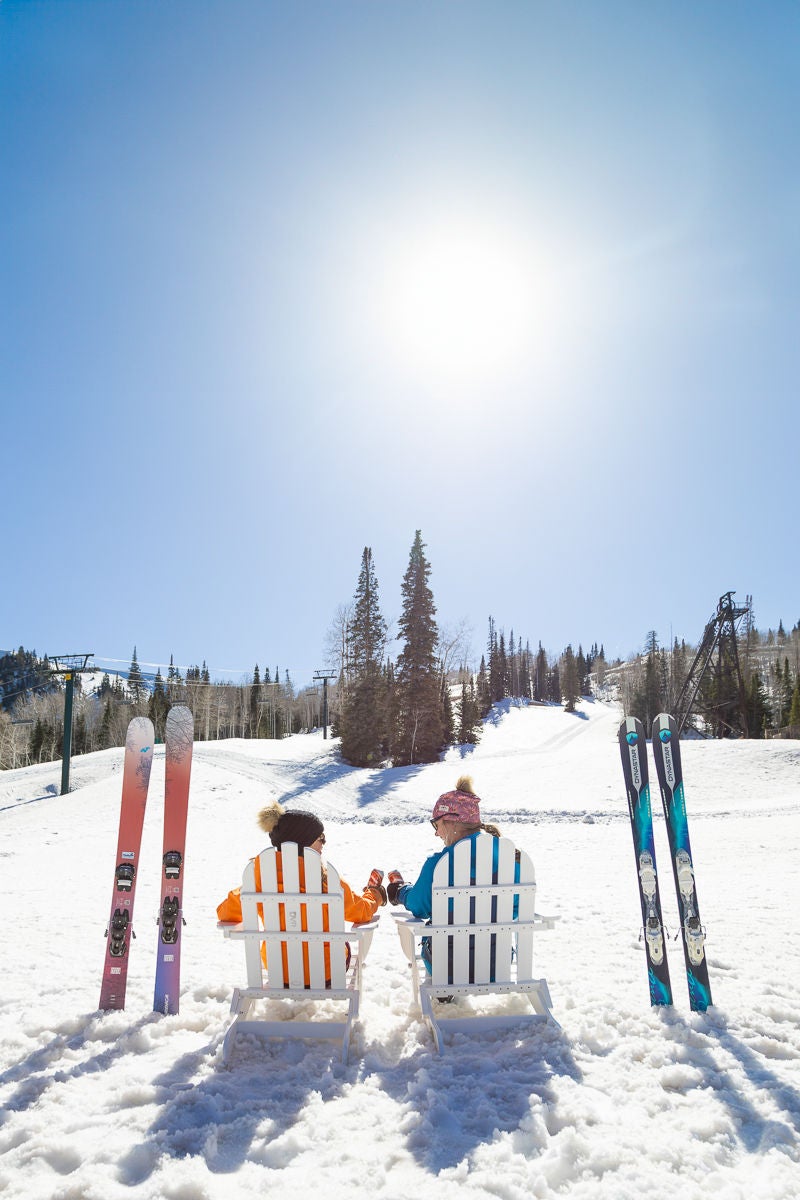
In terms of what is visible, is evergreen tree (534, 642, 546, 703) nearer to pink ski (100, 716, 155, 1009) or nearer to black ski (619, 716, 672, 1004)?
black ski (619, 716, 672, 1004)

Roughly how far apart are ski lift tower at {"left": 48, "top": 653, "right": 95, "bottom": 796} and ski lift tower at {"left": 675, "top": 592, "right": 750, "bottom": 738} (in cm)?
2587

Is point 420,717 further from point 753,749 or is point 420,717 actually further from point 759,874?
point 759,874

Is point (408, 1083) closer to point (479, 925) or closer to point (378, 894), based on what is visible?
point (479, 925)

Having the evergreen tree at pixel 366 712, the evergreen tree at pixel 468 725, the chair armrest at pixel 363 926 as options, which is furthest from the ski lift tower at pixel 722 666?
the chair armrest at pixel 363 926

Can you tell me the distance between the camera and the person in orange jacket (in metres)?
4.00

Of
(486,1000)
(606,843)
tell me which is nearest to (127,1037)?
(486,1000)

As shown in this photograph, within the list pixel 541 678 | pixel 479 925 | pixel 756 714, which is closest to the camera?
pixel 479 925

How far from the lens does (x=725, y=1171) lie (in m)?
2.46

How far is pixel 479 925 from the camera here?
13.0 feet

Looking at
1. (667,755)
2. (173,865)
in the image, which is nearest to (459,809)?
(667,755)

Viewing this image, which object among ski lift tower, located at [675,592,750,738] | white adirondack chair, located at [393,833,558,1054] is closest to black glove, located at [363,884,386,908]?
white adirondack chair, located at [393,833,558,1054]

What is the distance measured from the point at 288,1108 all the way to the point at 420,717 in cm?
2716

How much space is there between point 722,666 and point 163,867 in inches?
1346

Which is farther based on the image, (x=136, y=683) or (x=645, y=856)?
(x=136, y=683)
